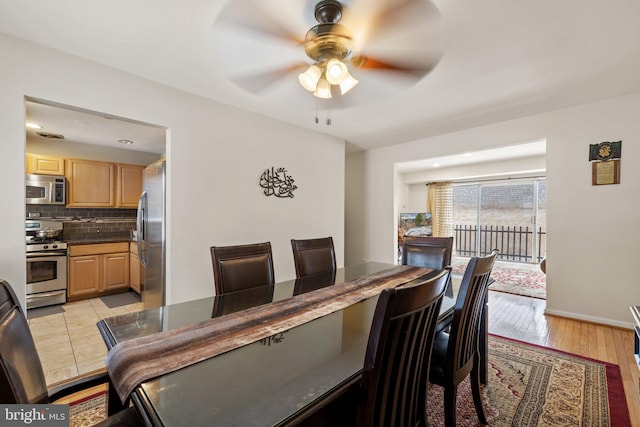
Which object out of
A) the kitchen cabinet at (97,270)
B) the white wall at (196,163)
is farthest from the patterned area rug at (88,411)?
the kitchen cabinet at (97,270)

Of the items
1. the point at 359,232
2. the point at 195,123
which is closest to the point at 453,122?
the point at 359,232

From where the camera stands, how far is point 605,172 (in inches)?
119

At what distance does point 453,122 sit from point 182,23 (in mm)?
3191

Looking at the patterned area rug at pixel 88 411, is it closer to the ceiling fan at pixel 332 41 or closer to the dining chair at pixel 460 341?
the dining chair at pixel 460 341

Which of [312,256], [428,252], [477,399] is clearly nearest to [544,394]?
[477,399]

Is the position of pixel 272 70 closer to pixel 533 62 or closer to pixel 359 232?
pixel 533 62

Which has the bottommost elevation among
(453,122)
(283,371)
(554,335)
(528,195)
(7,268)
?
(554,335)

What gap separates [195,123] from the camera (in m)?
2.81

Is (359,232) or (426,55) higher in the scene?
(426,55)

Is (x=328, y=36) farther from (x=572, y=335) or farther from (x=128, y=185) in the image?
(x=128, y=185)

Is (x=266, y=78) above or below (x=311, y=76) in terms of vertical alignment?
above

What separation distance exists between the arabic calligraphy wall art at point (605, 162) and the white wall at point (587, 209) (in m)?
0.04

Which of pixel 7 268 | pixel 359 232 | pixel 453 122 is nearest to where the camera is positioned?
pixel 7 268

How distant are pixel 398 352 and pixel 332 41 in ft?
5.29
